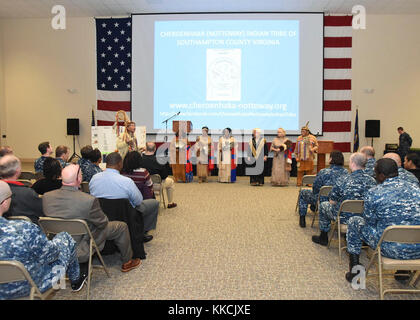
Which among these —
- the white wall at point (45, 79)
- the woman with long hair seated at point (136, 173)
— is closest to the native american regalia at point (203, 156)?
the woman with long hair seated at point (136, 173)

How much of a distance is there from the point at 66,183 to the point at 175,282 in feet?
4.16

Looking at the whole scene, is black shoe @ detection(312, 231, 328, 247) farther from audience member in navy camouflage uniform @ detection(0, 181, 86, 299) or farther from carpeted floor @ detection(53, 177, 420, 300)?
audience member in navy camouflage uniform @ detection(0, 181, 86, 299)

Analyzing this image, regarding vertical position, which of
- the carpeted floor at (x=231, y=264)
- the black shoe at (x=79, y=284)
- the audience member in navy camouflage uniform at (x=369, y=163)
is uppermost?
the audience member in navy camouflage uniform at (x=369, y=163)

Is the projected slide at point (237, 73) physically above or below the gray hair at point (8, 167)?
above

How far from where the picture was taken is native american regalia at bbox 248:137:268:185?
8523 mm

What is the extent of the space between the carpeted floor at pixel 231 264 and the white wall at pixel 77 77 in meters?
7.21

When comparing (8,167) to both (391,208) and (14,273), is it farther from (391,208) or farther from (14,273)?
(391,208)

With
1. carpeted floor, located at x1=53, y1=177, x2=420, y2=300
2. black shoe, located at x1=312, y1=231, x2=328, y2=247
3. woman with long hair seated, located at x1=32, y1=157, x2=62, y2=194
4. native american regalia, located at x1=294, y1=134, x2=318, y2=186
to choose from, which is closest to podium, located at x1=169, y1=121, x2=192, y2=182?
native american regalia, located at x1=294, y1=134, x2=318, y2=186

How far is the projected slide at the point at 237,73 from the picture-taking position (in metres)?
9.74

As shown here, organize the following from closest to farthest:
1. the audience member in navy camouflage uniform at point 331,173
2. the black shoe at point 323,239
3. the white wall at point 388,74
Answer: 1. the black shoe at point 323,239
2. the audience member in navy camouflage uniform at point 331,173
3. the white wall at point 388,74

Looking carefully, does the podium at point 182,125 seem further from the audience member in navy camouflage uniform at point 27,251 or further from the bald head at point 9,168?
the audience member in navy camouflage uniform at point 27,251

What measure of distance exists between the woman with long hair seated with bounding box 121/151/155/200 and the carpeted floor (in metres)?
0.63

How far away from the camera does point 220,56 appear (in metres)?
9.82

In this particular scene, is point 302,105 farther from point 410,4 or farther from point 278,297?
point 278,297
